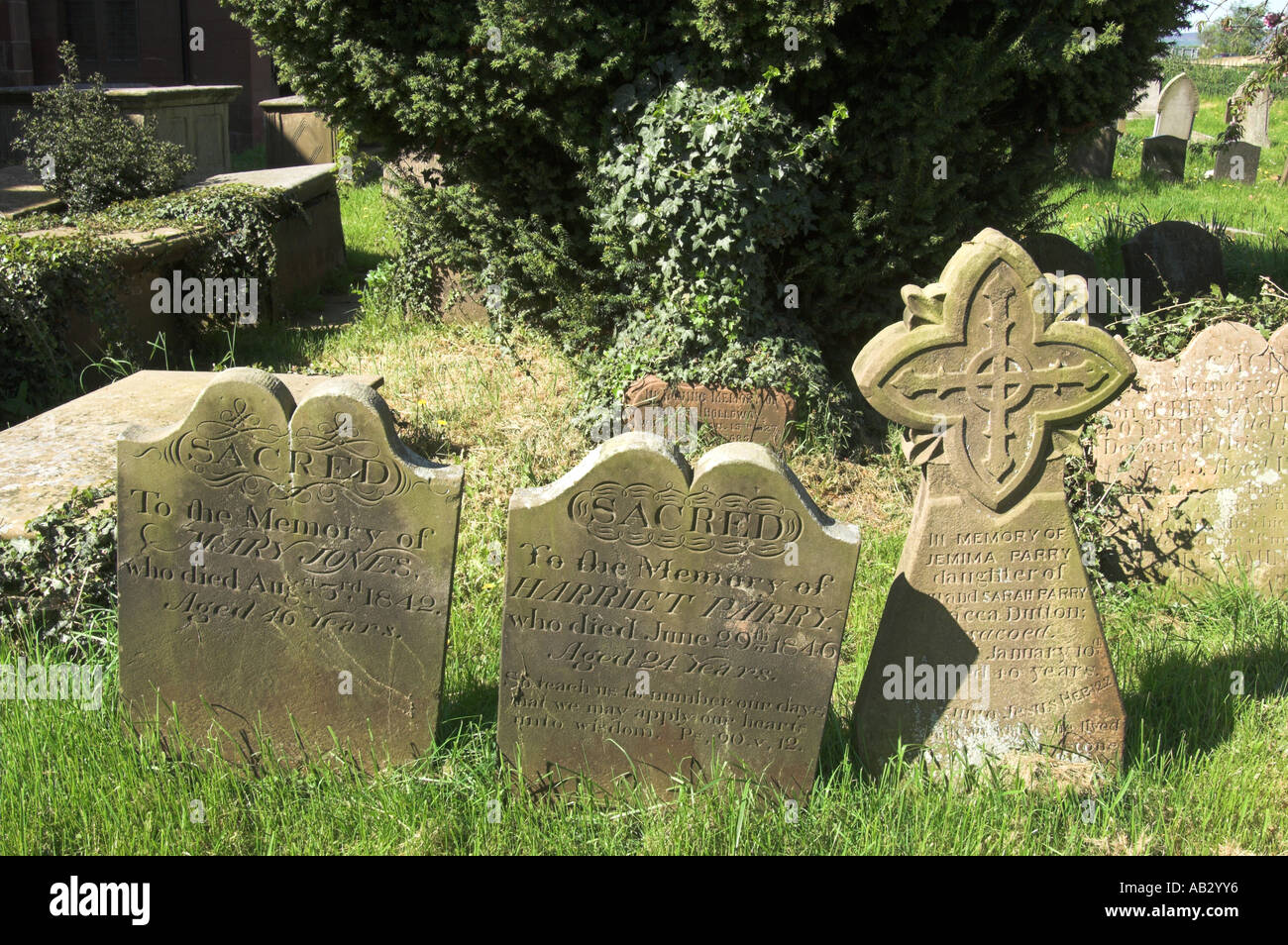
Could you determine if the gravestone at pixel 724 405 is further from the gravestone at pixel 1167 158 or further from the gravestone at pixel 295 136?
the gravestone at pixel 1167 158

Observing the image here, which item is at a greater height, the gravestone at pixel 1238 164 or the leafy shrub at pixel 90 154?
the gravestone at pixel 1238 164

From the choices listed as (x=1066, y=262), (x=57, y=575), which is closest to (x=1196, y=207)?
(x=1066, y=262)

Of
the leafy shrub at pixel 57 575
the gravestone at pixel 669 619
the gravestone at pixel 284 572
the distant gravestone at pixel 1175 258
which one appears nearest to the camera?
the gravestone at pixel 669 619

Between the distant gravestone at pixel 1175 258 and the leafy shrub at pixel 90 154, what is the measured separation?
817 cm

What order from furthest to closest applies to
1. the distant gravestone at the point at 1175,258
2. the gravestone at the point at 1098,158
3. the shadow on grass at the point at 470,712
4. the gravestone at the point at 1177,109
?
1. the gravestone at the point at 1177,109
2. the gravestone at the point at 1098,158
3. the distant gravestone at the point at 1175,258
4. the shadow on grass at the point at 470,712

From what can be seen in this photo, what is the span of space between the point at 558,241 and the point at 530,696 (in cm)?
430

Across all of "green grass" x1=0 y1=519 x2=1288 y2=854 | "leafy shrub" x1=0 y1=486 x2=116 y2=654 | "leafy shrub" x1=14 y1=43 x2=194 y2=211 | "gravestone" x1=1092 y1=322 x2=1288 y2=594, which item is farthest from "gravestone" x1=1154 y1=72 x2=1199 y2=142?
"leafy shrub" x1=0 y1=486 x2=116 y2=654

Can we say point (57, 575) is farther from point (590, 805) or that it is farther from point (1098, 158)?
point (1098, 158)

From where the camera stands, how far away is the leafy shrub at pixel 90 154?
335 inches

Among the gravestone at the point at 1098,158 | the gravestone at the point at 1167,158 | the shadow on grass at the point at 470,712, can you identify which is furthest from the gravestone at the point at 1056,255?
the gravestone at the point at 1167,158

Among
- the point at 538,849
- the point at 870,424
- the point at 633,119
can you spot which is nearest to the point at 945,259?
the point at 870,424

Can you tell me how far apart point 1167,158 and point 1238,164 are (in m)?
1.55

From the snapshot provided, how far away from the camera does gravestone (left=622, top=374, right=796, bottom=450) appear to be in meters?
6.27

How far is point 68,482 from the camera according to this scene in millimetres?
4539
